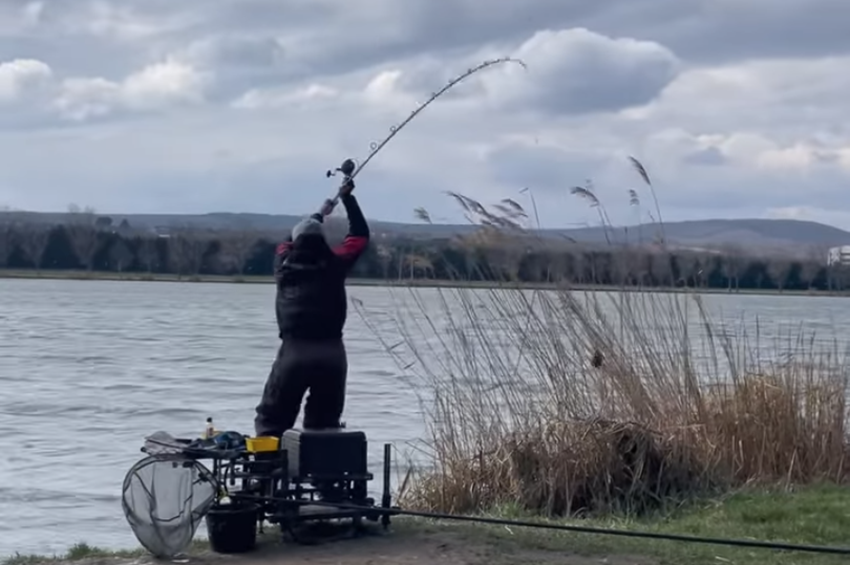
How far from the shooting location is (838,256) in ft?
52.4

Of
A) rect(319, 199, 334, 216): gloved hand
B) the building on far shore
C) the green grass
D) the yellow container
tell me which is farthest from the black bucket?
the building on far shore

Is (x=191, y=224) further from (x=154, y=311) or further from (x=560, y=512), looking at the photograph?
(x=560, y=512)

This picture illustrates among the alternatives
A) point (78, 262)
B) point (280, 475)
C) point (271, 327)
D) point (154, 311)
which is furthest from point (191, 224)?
point (280, 475)

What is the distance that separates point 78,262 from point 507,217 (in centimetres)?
5931

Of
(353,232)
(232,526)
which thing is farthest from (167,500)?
(353,232)

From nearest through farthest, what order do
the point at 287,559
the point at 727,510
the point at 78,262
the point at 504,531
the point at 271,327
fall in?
the point at 287,559 < the point at 504,531 < the point at 727,510 < the point at 271,327 < the point at 78,262

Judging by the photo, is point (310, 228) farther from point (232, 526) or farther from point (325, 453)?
point (232, 526)

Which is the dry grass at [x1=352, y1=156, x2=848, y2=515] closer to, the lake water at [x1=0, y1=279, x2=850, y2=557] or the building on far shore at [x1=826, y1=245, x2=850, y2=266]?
the lake water at [x1=0, y1=279, x2=850, y2=557]

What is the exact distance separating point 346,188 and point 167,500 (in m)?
2.22

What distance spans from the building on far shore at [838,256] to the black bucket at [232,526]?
9.22 metres

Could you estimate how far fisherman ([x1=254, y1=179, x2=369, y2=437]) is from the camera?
899 cm

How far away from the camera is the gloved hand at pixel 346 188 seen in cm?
919

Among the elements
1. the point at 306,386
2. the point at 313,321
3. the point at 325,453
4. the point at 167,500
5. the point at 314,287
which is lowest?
the point at 167,500

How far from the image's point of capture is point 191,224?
180ft
